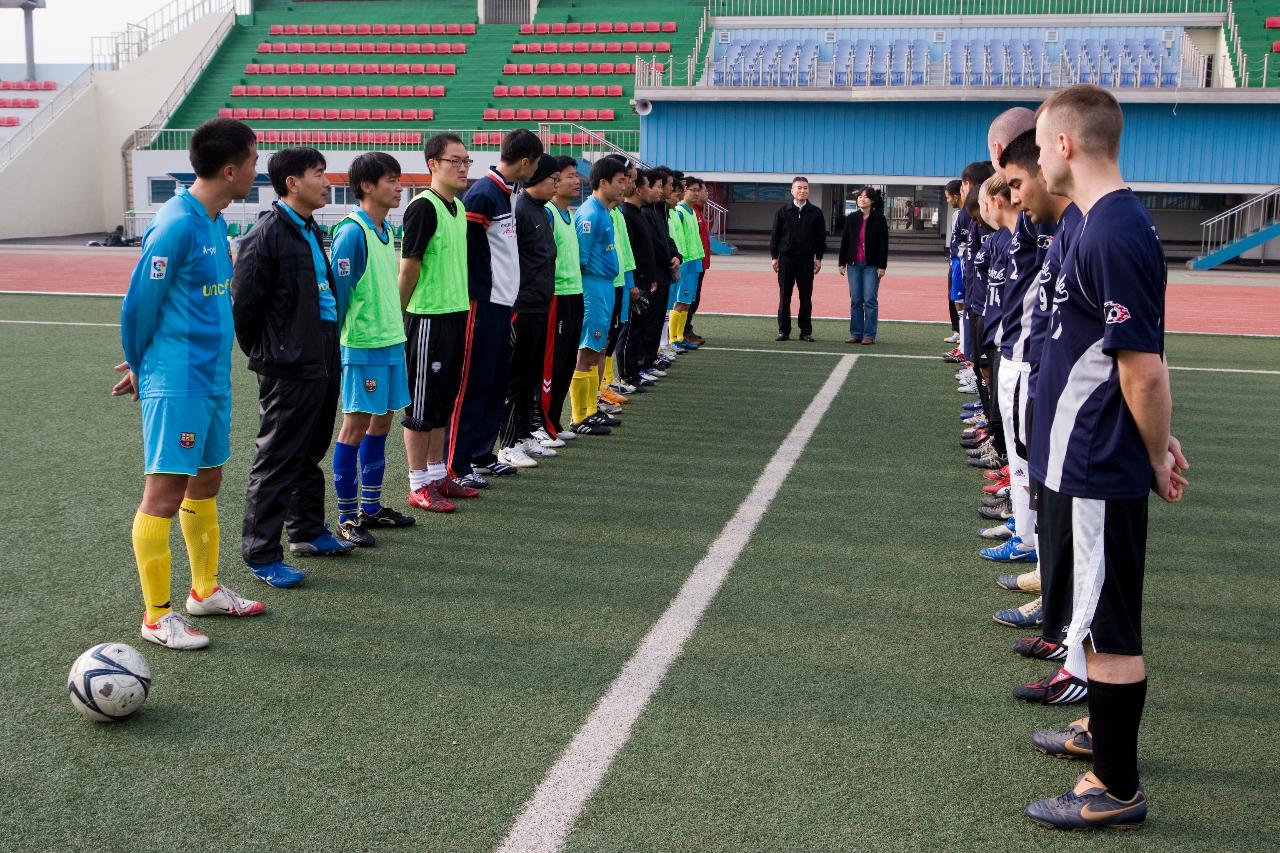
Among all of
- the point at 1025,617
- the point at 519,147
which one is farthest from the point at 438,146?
the point at 1025,617

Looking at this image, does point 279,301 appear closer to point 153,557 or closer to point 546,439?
point 153,557

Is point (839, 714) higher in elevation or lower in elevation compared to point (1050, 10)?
lower

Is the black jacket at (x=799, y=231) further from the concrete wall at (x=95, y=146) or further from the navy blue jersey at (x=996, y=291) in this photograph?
the concrete wall at (x=95, y=146)

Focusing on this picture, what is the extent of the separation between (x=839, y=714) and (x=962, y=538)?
2.54m

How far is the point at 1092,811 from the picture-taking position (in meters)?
3.27

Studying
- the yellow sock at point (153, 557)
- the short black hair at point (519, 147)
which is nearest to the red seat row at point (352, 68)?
the short black hair at point (519, 147)

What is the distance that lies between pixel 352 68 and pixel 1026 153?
38826 mm

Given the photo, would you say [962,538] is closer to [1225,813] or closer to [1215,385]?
[1225,813]

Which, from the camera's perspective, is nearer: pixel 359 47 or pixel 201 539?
pixel 201 539

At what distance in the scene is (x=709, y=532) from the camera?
627cm

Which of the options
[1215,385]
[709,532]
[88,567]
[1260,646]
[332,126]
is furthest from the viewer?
[332,126]

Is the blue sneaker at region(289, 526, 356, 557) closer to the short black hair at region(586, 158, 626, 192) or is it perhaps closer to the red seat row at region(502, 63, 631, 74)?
the short black hair at region(586, 158, 626, 192)

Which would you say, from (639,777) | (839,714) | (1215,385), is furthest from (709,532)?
(1215,385)

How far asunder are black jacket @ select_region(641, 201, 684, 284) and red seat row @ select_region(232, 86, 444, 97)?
91.4 feet
